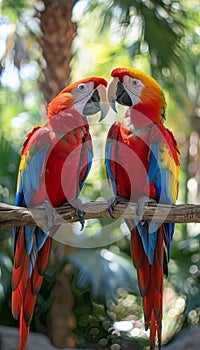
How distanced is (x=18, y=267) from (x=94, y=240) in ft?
3.64

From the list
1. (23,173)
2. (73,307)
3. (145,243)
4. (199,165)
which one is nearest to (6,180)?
(73,307)

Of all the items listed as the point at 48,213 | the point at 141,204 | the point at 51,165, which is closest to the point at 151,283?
the point at 141,204

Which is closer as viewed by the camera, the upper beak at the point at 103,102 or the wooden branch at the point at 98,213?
the wooden branch at the point at 98,213

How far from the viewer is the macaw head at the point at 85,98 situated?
167 cm

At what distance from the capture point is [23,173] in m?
1.73

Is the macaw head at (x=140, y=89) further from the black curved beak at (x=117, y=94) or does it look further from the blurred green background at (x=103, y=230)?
the blurred green background at (x=103, y=230)

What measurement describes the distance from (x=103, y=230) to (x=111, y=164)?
1.18 metres

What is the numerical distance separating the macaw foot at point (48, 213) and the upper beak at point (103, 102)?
0.95 ft

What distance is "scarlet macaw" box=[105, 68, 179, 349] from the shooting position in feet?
5.38

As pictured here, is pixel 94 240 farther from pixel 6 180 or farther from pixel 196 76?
pixel 196 76

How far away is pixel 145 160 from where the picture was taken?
5.48 feet

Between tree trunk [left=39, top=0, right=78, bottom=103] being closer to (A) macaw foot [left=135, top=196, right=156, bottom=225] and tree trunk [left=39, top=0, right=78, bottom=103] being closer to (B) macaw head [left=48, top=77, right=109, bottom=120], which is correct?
(B) macaw head [left=48, top=77, right=109, bottom=120]

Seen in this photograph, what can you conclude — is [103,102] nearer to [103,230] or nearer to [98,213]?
[98,213]

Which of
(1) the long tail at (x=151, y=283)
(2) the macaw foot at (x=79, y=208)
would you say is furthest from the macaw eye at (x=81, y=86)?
(1) the long tail at (x=151, y=283)
